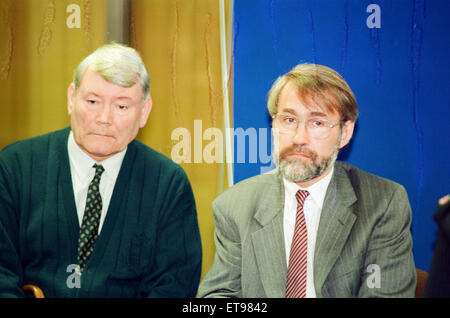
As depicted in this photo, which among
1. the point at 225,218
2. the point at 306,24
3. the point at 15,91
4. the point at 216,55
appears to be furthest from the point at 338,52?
the point at 15,91

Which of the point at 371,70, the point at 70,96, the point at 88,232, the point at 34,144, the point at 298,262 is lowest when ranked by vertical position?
the point at 298,262

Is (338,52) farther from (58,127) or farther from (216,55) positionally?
(58,127)

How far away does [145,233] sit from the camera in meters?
2.29

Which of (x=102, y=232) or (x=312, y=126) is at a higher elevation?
(x=312, y=126)

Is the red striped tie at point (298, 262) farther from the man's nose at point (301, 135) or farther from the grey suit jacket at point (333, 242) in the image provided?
the man's nose at point (301, 135)

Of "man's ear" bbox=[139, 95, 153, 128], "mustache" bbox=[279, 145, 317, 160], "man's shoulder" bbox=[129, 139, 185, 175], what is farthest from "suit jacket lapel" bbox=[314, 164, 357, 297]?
"man's ear" bbox=[139, 95, 153, 128]

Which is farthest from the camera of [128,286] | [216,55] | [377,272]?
[216,55]

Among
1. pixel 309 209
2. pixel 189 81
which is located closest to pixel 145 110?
pixel 189 81

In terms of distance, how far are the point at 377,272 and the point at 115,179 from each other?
1.20 meters

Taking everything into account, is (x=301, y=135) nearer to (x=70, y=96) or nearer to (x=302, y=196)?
(x=302, y=196)

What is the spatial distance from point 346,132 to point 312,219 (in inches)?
16.9

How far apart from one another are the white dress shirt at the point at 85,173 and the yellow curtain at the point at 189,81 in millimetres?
263

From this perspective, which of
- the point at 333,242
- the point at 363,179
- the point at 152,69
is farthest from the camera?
the point at 152,69

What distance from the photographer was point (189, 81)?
2.53 meters
